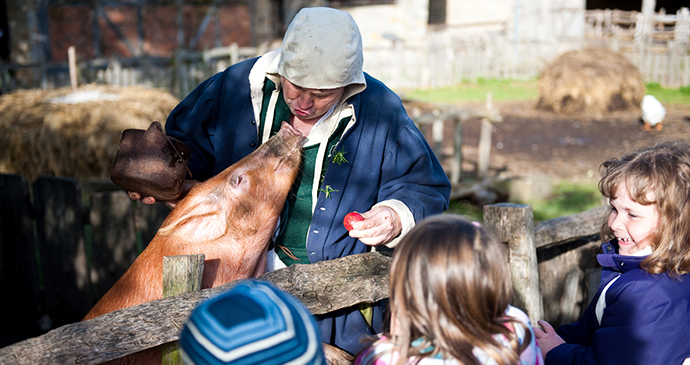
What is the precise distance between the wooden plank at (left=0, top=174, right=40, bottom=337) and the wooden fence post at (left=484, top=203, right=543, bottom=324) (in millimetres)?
3268

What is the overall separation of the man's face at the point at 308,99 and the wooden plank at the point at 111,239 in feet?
7.10

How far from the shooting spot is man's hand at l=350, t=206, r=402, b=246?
6.74ft

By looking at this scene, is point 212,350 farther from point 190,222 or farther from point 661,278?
point 661,278

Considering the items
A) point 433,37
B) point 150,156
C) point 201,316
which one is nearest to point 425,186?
point 150,156

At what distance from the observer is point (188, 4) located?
1725cm

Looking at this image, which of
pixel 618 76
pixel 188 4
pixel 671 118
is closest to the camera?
pixel 671 118

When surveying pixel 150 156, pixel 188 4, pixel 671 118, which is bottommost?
pixel 671 118

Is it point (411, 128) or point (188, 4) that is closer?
point (411, 128)

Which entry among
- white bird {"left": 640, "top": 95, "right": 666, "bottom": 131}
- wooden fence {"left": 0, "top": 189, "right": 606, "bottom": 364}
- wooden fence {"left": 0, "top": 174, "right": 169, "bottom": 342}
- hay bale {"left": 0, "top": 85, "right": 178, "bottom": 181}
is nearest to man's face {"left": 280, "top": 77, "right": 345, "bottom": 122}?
wooden fence {"left": 0, "top": 189, "right": 606, "bottom": 364}

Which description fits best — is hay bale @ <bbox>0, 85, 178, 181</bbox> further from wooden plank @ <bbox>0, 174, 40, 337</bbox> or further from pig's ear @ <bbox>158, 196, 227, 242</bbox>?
pig's ear @ <bbox>158, 196, 227, 242</bbox>

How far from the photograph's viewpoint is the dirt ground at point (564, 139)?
363 inches

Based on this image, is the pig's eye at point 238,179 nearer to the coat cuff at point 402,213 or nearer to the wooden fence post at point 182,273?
the wooden fence post at point 182,273

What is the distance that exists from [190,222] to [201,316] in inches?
49.1

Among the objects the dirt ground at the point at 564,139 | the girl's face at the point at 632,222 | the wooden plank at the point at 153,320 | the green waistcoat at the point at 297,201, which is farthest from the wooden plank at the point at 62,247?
the dirt ground at the point at 564,139
